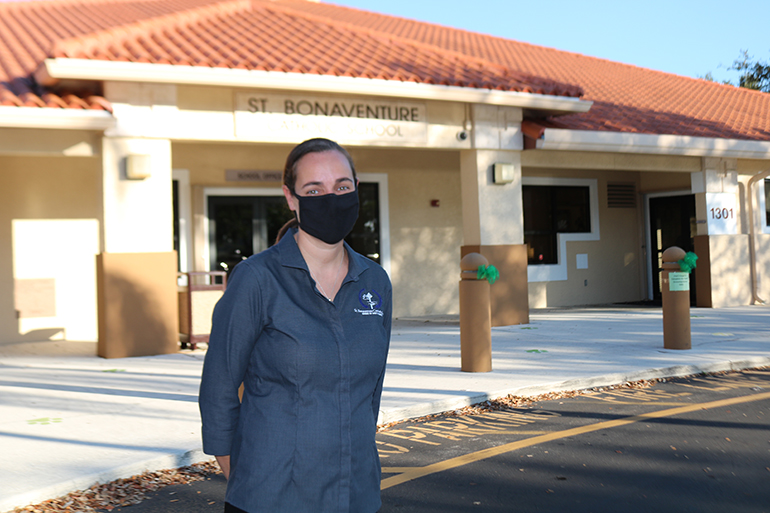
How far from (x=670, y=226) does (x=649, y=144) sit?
4.17m

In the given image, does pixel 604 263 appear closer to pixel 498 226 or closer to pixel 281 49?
pixel 498 226

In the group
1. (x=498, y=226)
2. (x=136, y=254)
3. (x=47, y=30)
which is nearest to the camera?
(x=136, y=254)

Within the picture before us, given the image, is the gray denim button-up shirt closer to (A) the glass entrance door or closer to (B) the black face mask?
(B) the black face mask

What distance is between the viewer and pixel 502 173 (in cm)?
1189

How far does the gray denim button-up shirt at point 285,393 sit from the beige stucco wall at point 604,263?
1414cm

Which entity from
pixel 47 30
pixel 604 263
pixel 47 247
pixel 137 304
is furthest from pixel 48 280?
pixel 604 263

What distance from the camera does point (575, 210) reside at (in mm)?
16719

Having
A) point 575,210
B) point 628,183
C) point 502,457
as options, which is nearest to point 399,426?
point 502,457

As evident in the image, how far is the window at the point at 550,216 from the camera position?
16.1 m

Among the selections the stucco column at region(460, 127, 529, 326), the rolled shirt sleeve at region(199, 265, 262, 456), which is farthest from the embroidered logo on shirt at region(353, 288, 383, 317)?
the stucco column at region(460, 127, 529, 326)

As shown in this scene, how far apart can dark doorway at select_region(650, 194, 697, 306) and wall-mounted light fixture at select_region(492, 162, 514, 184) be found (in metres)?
6.33

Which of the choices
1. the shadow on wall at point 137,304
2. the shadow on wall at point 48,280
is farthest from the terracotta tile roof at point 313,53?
the shadow on wall at point 48,280

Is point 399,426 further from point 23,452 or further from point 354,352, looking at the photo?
point 354,352

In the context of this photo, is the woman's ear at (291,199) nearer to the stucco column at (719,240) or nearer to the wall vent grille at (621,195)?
the stucco column at (719,240)
